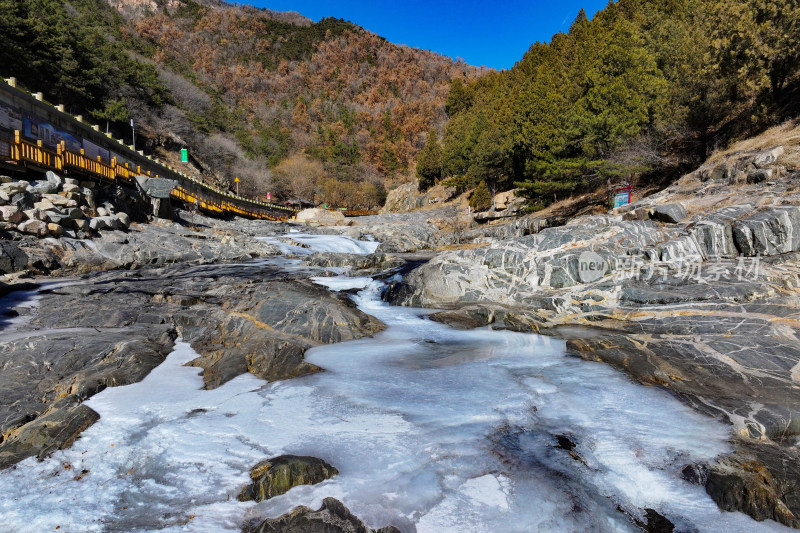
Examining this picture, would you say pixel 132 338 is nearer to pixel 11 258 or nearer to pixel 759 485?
pixel 11 258

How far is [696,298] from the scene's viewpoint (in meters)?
8.04

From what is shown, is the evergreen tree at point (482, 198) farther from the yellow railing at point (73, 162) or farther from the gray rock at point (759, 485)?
the gray rock at point (759, 485)

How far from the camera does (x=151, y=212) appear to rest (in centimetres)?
2147

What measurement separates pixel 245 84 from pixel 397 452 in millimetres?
120772

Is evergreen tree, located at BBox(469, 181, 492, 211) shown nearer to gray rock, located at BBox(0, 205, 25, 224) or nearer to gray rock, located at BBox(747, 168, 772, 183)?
gray rock, located at BBox(747, 168, 772, 183)

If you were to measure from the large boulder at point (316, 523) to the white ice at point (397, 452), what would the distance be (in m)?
0.12

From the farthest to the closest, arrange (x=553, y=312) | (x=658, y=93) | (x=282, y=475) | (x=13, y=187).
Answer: (x=658, y=93), (x=13, y=187), (x=553, y=312), (x=282, y=475)

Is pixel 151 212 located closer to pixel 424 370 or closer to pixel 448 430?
pixel 424 370

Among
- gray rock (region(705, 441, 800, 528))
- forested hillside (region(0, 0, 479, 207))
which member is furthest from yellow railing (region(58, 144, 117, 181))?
forested hillside (region(0, 0, 479, 207))

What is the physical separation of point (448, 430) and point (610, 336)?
4.45m

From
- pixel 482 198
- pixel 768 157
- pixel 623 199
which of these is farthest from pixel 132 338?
pixel 482 198

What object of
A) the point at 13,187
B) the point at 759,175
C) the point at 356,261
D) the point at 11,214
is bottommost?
the point at 356,261

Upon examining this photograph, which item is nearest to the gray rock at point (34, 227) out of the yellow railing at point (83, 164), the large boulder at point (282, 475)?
the yellow railing at point (83, 164)

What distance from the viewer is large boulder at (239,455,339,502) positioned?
353 centimetres
